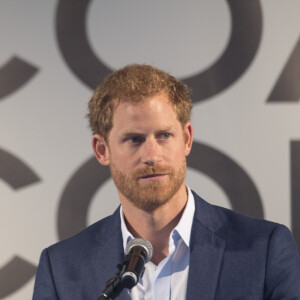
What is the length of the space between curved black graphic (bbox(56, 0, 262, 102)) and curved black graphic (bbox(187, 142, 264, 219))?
31 centimetres

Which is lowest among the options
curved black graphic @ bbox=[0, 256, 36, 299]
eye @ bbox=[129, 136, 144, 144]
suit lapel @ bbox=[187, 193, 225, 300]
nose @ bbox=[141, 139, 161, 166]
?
curved black graphic @ bbox=[0, 256, 36, 299]

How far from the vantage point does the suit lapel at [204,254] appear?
6.40ft

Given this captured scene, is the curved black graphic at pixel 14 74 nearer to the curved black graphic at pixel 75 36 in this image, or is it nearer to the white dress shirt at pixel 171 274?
the curved black graphic at pixel 75 36

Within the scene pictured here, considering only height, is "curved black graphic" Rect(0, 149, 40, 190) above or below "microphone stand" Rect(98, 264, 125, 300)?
above

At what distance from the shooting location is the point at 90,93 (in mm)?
3061

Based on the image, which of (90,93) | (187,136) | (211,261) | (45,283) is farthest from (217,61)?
(45,283)

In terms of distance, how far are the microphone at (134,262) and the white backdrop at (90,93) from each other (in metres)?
1.58

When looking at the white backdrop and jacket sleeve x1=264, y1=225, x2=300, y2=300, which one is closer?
jacket sleeve x1=264, y1=225, x2=300, y2=300

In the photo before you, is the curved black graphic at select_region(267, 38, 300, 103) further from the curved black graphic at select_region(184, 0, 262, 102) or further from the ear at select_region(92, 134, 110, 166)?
the ear at select_region(92, 134, 110, 166)

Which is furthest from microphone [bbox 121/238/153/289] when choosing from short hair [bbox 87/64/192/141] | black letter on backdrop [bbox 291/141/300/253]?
black letter on backdrop [bbox 291/141/300/253]

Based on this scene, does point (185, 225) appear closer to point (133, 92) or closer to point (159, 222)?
point (159, 222)

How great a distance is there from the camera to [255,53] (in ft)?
9.82

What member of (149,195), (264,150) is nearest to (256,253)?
(149,195)

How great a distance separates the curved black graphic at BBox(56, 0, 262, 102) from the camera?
118 inches
